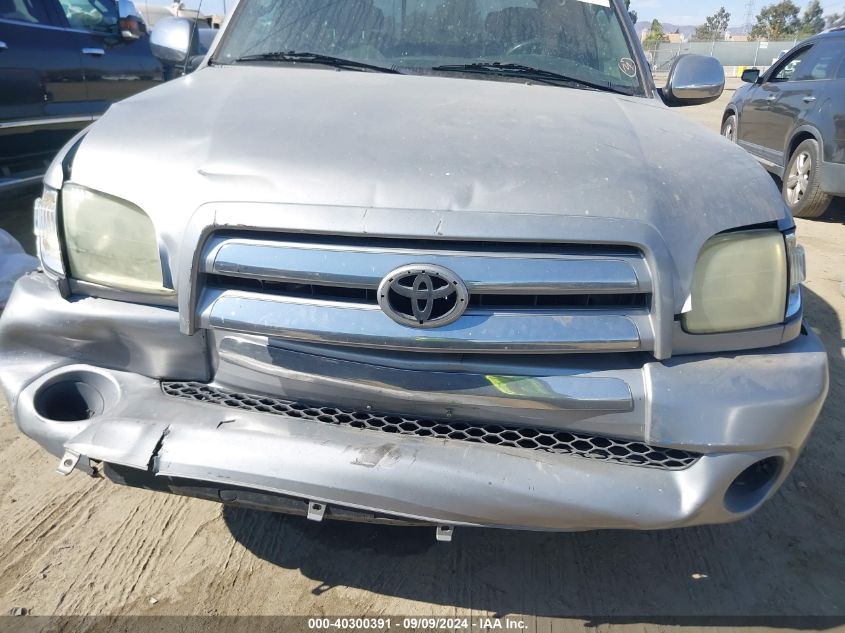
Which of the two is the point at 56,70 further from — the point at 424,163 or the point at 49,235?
the point at 424,163

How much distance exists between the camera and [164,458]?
1766 millimetres

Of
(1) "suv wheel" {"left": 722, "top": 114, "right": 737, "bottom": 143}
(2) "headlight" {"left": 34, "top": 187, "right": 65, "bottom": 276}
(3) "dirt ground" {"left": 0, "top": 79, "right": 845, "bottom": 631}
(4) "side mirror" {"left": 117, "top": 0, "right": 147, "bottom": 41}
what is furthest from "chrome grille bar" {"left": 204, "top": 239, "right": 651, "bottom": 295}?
(1) "suv wheel" {"left": 722, "top": 114, "right": 737, "bottom": 143}

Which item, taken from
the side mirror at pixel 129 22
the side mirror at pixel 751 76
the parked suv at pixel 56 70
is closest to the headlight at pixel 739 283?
the parked suv at pixel 56 70

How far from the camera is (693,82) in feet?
10.9

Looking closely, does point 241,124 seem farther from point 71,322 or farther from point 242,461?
point 242,461

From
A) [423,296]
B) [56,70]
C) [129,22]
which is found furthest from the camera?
[129,22]

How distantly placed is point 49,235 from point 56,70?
12.0 feet

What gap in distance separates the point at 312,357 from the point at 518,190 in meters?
0.70

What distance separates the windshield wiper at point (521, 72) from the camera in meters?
2.83

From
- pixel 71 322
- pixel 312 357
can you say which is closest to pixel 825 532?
pixel 312 357

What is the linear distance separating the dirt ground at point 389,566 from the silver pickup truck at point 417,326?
20.2 inches

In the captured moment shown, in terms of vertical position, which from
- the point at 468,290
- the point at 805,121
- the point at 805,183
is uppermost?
the point at 468,290

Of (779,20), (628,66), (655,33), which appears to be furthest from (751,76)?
(779,20)

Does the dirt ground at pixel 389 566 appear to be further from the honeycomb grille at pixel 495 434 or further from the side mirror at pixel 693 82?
the side mirror at pixel 693 82
